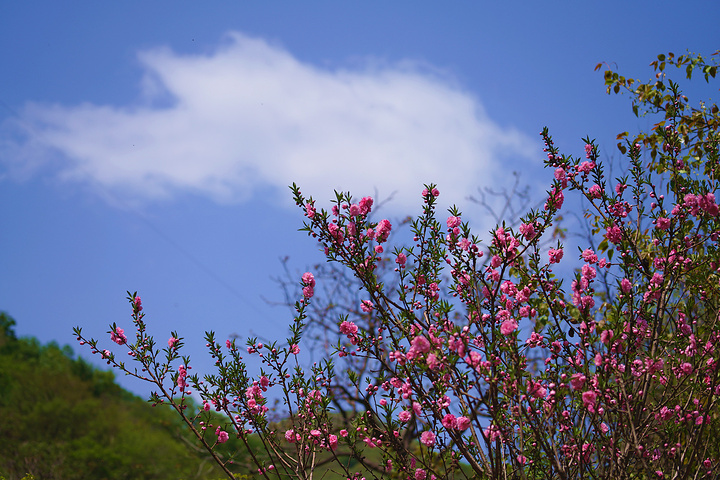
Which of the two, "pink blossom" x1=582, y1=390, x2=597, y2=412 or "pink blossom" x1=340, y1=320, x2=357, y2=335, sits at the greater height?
"pink blossom" x1=582, y1=390, x2=597, y2=412

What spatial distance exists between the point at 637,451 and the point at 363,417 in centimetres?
143

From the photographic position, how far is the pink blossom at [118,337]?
3568 mm

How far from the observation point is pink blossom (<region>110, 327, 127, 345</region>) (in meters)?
3.57

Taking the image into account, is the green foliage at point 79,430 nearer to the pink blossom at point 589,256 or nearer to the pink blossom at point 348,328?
the pink blossom at point 348,328

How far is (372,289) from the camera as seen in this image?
3.09 metres

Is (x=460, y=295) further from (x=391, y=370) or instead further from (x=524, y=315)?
(x=391, y=370)

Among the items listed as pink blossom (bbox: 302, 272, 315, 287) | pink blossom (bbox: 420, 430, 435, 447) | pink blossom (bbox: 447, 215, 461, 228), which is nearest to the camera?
pink blossom (bbox: 420, 430, 435, 447)

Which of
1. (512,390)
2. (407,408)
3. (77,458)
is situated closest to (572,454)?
(512,390)

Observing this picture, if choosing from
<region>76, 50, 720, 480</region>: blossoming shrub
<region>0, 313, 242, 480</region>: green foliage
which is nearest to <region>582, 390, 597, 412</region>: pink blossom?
<region>76, 50, 720, 480</region>: blossoming shrub

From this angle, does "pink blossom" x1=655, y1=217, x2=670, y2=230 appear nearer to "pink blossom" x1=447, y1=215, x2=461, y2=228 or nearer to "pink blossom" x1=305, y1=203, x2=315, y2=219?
"pink blossom" x1=447, y1=215, x2=461, y2=228

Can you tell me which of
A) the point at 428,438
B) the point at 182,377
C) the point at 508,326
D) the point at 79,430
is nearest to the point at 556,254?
the point at 508,326

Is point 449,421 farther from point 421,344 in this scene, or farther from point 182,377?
point 182,377

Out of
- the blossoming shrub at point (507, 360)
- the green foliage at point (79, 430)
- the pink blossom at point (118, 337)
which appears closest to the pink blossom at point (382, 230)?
the blossoming shrub at point (507, 360)

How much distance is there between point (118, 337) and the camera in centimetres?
357
